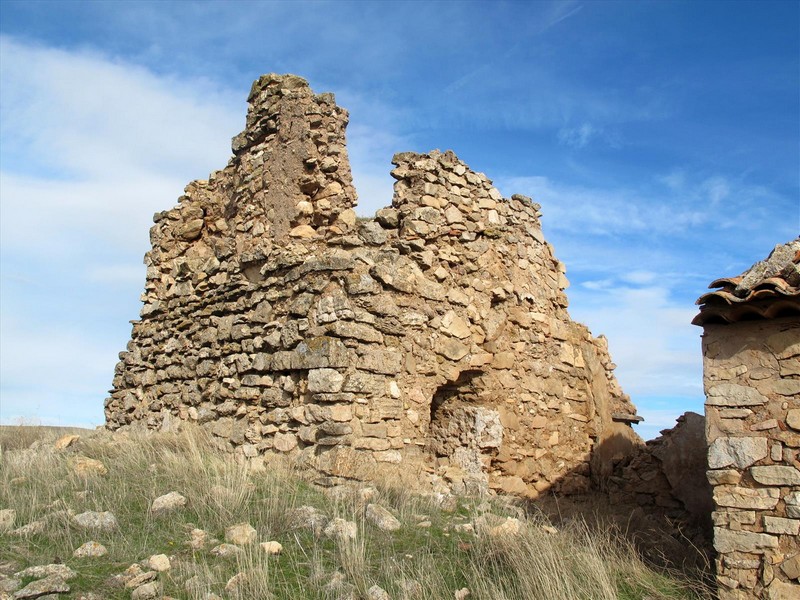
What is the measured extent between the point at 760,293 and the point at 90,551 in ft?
16.5

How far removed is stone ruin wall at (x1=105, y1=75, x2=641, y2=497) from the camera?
7.39 m

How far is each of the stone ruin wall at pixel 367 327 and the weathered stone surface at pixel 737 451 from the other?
3.00 m

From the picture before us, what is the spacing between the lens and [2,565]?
479cm

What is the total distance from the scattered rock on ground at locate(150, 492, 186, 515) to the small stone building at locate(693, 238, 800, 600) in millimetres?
4146

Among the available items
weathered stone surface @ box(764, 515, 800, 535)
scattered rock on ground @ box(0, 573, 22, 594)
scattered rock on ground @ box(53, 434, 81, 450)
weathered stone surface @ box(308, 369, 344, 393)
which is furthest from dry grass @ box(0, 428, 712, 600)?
scattered rock on ground @ box(53, 434, 81, 450)

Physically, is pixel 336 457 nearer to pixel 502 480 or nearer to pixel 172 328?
pixel 502 480

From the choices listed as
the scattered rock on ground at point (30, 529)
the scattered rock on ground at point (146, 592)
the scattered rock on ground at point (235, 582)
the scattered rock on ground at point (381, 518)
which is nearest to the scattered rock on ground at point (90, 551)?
the scattered rock on ground at point (30, 529)

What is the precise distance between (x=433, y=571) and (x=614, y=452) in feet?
19.2

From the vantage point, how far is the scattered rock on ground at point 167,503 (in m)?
5.87

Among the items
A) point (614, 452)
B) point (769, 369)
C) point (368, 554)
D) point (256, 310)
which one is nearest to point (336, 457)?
point (368, 554)

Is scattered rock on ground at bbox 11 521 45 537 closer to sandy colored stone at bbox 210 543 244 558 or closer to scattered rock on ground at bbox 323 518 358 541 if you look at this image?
sandy colored stone at bbox 210 543 244 558

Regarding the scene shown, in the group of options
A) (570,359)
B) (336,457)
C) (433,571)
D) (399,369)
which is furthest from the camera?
(570,359)

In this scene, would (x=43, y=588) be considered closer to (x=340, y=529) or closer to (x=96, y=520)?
(x=96, y=520)

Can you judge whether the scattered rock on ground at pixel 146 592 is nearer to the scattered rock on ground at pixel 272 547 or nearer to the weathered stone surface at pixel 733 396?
the scattered rock on ground at pixel 272 547
